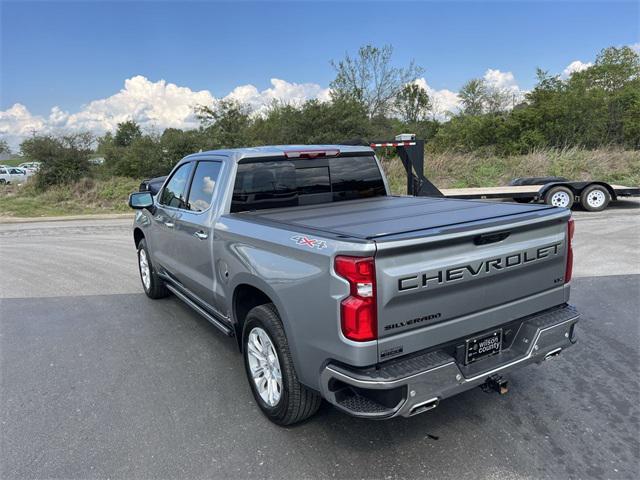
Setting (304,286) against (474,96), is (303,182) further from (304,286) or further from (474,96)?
(474,96)

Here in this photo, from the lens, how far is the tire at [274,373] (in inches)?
117

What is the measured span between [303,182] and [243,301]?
1.33m

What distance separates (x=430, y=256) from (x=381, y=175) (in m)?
2.52

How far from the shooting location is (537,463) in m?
2.79

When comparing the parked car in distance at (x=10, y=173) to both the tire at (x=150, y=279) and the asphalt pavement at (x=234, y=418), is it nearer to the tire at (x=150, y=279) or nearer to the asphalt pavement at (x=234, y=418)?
the tire at (x=150, y=279)

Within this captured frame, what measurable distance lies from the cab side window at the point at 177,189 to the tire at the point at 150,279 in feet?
3.22

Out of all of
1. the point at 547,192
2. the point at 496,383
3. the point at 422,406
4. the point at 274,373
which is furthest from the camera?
the point at 547,192

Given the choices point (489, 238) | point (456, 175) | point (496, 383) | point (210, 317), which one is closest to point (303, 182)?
point (210, 317)

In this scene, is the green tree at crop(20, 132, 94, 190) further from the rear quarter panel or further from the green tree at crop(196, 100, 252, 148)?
the rear quarter panel

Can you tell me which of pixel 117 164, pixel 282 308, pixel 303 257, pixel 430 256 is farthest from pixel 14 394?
pixel 117 164

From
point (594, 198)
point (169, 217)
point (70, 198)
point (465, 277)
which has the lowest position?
point (594, 198)

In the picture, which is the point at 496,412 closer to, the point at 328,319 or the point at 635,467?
the point at 635,467

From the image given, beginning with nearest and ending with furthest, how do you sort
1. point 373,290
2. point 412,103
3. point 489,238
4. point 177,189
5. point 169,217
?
point 373,290, point 489,238, point 169,217, point 177,189, point 412,103

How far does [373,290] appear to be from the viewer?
2420 mm
